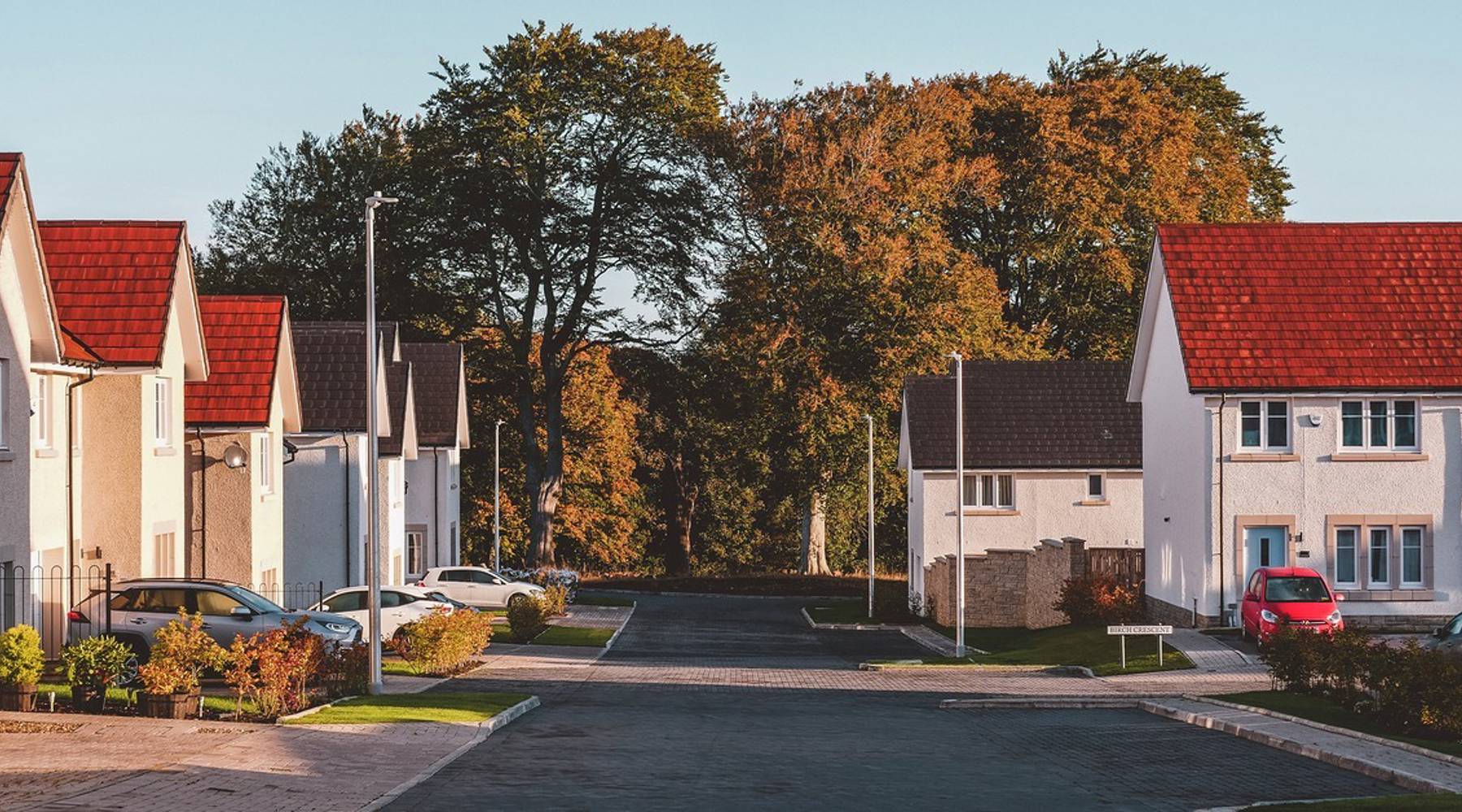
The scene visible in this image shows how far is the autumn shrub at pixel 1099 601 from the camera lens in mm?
46812

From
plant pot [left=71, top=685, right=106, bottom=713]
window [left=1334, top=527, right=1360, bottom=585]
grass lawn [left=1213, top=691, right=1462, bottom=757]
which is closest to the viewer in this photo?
grass lawn [left=1213, top=691, right=1462, bottom=757]

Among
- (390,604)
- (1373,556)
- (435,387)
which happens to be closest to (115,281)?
(390,604)

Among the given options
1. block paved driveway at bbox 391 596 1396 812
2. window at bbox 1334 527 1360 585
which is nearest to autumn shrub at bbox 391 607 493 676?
block paved driveway at bbox 391 596 1396 812

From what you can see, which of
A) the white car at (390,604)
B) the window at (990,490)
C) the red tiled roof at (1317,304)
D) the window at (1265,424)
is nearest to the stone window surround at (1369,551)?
the window at (1265,424)

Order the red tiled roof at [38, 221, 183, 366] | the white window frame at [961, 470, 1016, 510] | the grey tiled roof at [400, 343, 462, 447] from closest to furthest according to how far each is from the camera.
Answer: the red tiled roof at [38, 221, 183, 366], the white window frame at [961, 470, 1016, 510], the grey tiled roof at [400, 343, 462, 447]

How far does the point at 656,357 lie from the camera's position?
68.8 m

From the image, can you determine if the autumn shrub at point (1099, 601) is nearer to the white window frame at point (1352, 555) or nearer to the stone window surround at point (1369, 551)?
the white window frame at point (1352, 555)

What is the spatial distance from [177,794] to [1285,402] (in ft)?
104

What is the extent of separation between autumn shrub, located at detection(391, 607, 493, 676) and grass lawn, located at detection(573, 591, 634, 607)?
104 ft

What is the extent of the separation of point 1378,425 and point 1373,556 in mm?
3210

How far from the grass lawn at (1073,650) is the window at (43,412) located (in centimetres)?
2128

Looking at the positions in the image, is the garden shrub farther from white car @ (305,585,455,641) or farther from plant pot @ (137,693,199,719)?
white car @ (305,585,455,641)

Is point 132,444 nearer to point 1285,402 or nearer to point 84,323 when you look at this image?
point 84,323

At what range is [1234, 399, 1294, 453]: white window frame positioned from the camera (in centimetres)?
4216
